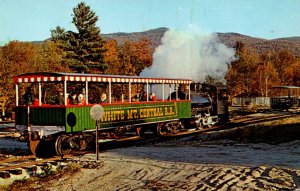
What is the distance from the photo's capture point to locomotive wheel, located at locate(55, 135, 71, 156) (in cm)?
1509

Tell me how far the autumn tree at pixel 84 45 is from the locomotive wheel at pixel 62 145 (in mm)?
28387

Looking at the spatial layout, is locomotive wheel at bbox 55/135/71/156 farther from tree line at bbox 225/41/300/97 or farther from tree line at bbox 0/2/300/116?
tree line at bbox 225/41/300/97

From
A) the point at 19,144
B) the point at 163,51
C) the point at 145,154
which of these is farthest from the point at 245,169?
the point at 163,51

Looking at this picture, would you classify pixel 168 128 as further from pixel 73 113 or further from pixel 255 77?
pixel 255 77

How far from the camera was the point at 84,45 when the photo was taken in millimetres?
47812

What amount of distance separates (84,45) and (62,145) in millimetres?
33554

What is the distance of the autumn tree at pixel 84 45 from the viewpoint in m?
45.7

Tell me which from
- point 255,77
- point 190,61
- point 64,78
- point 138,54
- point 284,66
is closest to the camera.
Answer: point 64,78

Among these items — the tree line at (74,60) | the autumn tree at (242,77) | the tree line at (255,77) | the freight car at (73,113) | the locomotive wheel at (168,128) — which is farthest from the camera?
the autumn tree at (242,77)

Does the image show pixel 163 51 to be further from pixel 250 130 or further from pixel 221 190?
pixel 221 190

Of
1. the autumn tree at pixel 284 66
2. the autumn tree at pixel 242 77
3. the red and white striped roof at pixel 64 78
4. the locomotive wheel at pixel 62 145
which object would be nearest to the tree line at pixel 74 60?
the autumn tree at pixel 242 77

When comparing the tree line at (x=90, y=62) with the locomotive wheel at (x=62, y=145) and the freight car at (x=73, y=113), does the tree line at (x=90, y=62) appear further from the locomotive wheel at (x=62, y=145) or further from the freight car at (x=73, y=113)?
the locomotive wheel at (x=62, y=145)

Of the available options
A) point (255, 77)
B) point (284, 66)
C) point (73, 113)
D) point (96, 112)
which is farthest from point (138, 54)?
point (96, 112)

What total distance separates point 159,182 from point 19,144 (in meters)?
11.9
